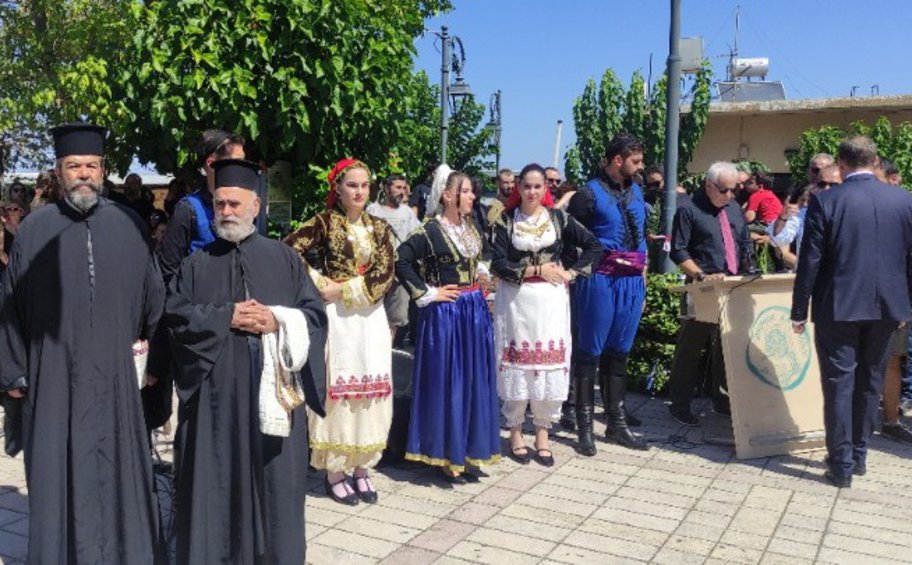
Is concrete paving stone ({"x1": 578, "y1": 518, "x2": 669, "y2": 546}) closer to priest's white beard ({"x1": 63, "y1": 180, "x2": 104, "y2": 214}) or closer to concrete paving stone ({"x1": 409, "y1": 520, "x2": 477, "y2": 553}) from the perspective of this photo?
concrete paving stone ({"x1": 409, "y1": 520, "x2": 477, "y2": 553})

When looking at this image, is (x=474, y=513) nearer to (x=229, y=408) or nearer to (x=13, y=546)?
(x=229, y=408)

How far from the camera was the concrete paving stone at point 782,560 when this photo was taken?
4.18 m

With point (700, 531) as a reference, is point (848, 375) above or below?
above

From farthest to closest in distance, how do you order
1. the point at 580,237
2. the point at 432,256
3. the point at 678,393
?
1. the point at 678,393
2. the point at 580,237
3. the point at 432,256

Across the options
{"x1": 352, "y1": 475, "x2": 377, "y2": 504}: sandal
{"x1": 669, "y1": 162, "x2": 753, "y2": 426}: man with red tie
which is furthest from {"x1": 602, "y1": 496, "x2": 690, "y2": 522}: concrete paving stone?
{"x1": 669, "y1": 162, "x2": 753, "y2": 426}: man with red tie

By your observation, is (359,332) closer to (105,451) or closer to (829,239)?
(105,451)

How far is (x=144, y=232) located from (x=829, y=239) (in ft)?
13.0

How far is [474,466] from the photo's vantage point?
5309 millimetres

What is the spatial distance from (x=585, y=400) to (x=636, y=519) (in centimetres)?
131

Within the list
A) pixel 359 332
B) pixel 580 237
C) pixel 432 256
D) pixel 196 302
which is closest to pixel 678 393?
pixel 580 237

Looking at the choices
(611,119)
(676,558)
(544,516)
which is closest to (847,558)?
(676,558)

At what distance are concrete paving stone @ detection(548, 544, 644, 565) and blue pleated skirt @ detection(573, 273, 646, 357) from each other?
6.09 ft

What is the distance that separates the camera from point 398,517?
471 cm

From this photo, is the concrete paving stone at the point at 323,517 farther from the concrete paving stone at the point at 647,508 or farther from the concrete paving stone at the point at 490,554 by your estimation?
the concrete paving stone at the point at 647,508
